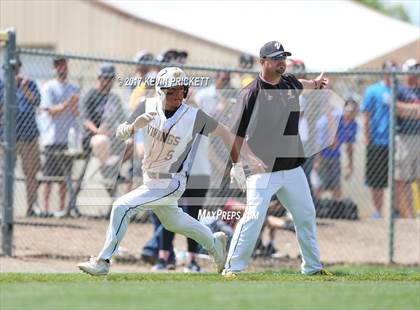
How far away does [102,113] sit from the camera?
14273mm

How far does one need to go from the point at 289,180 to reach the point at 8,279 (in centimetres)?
273

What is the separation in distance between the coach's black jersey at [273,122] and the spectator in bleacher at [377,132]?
4.54m

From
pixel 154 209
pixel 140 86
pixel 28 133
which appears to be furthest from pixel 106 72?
pixel 154 209

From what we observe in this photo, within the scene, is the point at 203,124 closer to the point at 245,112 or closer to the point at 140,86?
the point at 245,112

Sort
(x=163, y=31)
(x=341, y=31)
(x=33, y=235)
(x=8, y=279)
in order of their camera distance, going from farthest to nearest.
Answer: (x=163, y=31) → (x=341, y=31) → (x=33, y=235) → (x=8, y=279)

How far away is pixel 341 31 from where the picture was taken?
2270 cm

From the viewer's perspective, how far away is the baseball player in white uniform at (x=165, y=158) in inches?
401

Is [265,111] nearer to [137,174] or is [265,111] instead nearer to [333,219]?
[137,174]

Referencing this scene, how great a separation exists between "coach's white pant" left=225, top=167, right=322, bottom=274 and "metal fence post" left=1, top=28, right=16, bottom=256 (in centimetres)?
358

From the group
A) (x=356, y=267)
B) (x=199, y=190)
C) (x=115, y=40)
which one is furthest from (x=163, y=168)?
(x=115, y=40)

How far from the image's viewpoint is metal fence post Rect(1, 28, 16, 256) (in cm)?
1323

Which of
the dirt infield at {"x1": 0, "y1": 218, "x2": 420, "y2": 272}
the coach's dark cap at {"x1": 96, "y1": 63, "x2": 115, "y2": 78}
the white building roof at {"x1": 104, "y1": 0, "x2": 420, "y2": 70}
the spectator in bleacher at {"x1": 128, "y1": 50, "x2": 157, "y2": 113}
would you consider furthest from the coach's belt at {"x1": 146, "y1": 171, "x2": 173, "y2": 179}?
the white building roof at {"x1": 104, "y1": 0, "x2": 420, "y2": 70}

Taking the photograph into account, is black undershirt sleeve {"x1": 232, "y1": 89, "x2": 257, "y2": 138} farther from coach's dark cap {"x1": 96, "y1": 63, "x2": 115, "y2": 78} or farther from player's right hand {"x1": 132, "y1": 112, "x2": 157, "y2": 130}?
coach's dark cap {"x1": 96, "y1": 63, "x2": 115, "y2": 78}

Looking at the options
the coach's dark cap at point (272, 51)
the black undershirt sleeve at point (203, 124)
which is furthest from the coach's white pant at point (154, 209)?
the coach's dark cap at point (272, 51)
